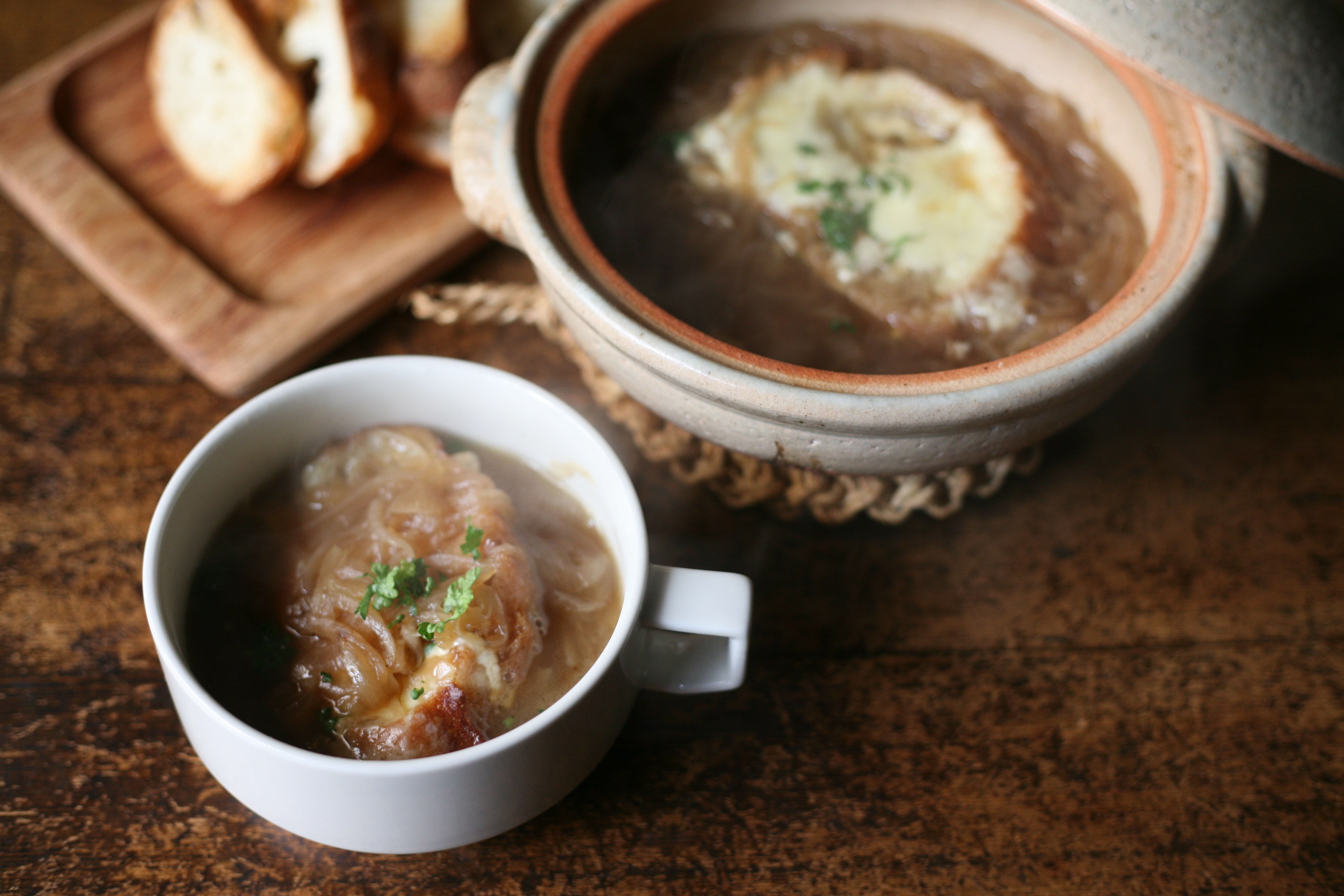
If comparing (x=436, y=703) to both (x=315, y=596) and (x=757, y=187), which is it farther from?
(x=757, y=187)

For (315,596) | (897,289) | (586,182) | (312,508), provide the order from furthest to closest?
(586,182)
(897,289)
(312,508)
(315,596)

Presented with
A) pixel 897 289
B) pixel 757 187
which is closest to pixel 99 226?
pixel 757 187

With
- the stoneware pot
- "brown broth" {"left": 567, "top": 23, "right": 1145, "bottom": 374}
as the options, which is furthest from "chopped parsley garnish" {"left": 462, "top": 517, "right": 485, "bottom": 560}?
"brown broth" {"left": 567, "top": 23, "right": 1145, "bottom": 374}

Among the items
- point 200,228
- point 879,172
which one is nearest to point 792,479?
point 879,172

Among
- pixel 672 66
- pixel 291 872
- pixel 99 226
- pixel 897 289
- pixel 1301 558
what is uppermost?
pixel 672 66

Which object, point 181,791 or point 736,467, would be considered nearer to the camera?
point 181,791

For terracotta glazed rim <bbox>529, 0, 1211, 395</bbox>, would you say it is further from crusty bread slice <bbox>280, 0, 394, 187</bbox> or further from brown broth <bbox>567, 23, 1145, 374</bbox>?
crusty bread slice <bbox>280, 0, 394, 187</bbox>

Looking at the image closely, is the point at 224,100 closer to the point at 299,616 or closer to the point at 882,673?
the point at 299,616
